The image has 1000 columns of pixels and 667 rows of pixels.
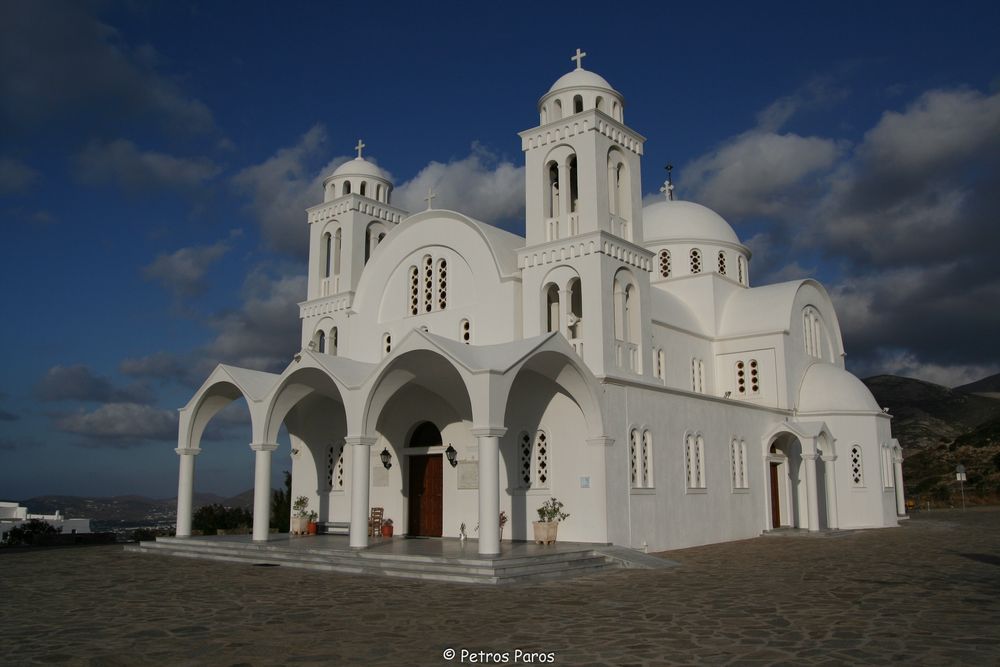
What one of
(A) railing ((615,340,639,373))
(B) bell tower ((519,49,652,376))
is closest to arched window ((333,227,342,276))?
(B) bell tower ((519,49,652,376))

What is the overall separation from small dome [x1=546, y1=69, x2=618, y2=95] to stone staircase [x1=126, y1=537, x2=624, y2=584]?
12.1 m

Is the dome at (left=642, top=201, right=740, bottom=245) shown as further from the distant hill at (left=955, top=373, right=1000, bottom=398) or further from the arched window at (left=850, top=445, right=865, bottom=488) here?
the distant hill at (left=955, top=373, right=1000, bottom=398)

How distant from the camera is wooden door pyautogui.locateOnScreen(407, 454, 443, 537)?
849 inches

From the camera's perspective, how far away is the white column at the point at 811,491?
2434 cm

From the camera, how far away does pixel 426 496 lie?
21.9 meters

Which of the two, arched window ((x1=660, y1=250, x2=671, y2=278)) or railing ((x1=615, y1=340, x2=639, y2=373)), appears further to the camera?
arched window ((x1=660, y1=250, x2=671, y2=278))

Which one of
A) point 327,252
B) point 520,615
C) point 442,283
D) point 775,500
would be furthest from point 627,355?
point 327,252

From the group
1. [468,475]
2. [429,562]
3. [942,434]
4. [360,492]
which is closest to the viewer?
[429,562]

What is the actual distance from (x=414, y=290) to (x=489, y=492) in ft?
31.1

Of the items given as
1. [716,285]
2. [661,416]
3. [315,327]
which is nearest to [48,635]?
[661,416]

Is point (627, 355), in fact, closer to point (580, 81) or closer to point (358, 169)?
point (580, 81)

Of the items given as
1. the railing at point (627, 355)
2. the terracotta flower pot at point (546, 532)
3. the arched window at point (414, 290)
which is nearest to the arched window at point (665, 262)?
the railing at point (627, 355)

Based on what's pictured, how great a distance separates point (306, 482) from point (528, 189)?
36.0 ft

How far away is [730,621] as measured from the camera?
9.95 m
